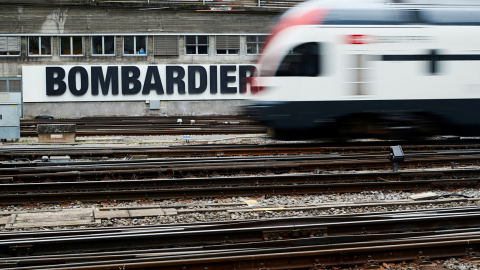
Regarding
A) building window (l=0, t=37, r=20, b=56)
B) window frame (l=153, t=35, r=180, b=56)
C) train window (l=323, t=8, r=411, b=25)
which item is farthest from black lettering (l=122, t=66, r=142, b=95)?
train window (l=323, t=8, r=411, b=25)

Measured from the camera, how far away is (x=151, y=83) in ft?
119

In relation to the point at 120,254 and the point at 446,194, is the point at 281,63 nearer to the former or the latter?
the point at 446,194

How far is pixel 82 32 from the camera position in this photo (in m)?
35.9

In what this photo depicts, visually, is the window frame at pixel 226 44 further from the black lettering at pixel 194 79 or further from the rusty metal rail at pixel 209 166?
the rusty metal rail at pixel 209 166

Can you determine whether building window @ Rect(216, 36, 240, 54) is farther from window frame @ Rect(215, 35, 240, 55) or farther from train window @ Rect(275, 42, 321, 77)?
train window @ Rect(275, 42, 321, 77)

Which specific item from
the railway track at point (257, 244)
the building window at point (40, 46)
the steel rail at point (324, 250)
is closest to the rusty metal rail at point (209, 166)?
the railway track at point (257, 244)

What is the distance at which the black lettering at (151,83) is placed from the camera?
36.1 meters

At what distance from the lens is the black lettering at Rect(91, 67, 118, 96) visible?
35688mm

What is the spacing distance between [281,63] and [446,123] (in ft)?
13.8

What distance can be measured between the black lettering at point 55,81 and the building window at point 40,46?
3.78ft

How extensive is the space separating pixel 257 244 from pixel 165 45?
3122 cm

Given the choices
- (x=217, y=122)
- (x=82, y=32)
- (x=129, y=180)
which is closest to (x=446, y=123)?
(x=129, y=180)

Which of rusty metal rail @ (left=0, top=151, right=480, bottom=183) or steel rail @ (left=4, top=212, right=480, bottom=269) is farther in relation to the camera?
rusty metal rail @ (left=0, top=151, right=480, bottom=183)

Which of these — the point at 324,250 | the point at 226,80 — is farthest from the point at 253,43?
the point at 324,250
